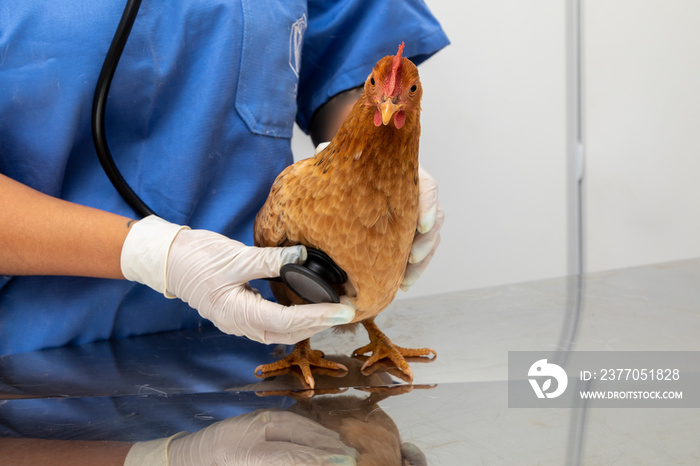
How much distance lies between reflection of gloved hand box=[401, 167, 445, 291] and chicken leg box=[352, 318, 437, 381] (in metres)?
0.08

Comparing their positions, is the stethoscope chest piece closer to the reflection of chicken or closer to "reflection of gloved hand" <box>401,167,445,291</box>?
the reflection of chicken

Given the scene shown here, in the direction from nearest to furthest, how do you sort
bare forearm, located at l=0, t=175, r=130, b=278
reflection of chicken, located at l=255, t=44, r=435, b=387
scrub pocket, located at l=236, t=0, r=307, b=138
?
1. reflection of chicken, located at l=255, t=44, r=435, b=387
2. bare forearm, located at l=0, t=175, r=130, b=278
3. scrub pocket, located at l=236, t=0, r=307, b=138

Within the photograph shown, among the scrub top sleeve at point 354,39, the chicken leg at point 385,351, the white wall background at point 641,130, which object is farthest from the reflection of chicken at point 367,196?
the white wall background at point 641,130

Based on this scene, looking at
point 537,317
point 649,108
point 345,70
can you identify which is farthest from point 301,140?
point 649,108

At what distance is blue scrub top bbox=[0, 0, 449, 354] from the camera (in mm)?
774

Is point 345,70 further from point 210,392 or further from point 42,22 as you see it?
point 210,392

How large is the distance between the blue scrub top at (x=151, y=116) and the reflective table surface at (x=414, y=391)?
71mm

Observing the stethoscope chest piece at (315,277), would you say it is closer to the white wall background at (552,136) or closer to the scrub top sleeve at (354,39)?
the scrub top sleeve at (354,39)

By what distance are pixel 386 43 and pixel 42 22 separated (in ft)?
1.87

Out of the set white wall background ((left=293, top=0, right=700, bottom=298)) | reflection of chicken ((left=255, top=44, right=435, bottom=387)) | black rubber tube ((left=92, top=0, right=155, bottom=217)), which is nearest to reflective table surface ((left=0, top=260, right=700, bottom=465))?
reflection of chicken ((left=255, top=44, right=435, bottom=387))

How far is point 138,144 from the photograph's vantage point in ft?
2.87

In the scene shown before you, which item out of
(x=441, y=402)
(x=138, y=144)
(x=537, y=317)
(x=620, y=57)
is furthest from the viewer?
(x=620, y=57)

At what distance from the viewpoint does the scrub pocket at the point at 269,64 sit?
2.95ft

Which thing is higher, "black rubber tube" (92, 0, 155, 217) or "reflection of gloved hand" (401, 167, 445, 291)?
"black rubber tube" (92, 0, 155, 217)
